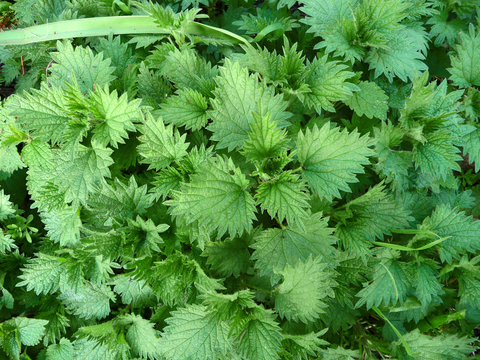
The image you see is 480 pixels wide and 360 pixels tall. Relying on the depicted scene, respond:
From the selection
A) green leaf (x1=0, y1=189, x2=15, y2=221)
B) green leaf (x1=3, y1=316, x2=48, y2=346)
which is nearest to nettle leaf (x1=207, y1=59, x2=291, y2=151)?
green leaf (x1=0, y1=189, x2=15, y2=221)

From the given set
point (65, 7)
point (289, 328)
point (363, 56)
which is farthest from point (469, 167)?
point (65, 7)

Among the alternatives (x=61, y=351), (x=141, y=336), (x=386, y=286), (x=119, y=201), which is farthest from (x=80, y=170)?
(x=386, y=286)

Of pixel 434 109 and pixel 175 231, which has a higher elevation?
pixel 434 109

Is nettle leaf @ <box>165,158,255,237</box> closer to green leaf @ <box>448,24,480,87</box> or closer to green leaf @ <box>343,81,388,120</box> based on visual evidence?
green leaf @ <box>343,81,388,120</box>

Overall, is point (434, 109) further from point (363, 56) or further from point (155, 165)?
point (155, 165)

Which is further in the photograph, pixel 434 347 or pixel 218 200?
pixel 434 347

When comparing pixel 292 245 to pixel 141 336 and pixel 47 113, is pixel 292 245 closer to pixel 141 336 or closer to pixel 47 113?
pixel 141 336
